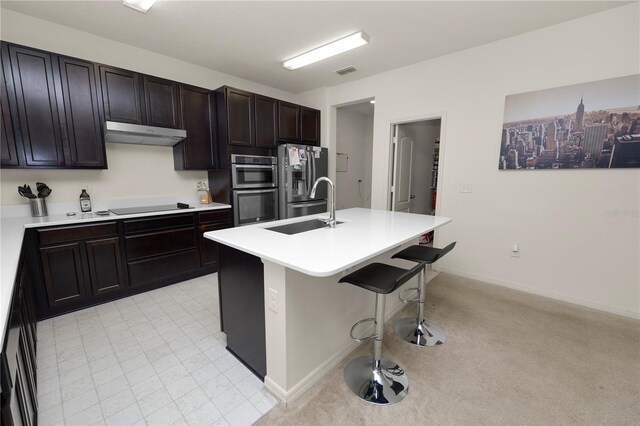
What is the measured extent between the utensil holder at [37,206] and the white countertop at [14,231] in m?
0.08

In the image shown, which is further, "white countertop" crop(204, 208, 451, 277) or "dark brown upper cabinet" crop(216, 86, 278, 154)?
"dark brown upper cabinet" crop(216, 86, 278, 154)

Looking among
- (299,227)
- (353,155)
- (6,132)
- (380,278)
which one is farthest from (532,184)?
(6,132)

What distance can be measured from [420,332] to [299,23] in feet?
10.1

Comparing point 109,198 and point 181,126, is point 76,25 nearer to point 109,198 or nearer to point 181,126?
point 181,126

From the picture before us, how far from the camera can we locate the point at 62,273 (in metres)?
2.49

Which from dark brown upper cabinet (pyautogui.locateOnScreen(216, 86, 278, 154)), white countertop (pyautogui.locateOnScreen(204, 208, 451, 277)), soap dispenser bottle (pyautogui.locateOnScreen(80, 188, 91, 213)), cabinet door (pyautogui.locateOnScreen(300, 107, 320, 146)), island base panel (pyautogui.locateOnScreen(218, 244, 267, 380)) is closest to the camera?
white countertop (pyautogui.locateOnScreen(204, 208, 451, 277))

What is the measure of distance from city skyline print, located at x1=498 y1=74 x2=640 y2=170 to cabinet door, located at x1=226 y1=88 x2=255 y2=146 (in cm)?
313

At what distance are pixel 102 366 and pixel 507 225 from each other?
156 inches

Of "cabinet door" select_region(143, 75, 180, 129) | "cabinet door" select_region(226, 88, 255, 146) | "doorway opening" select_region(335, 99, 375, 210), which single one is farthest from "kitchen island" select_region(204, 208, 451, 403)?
"doorway opening" select_region(335, 99, 375, 210)

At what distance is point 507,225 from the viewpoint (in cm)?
310

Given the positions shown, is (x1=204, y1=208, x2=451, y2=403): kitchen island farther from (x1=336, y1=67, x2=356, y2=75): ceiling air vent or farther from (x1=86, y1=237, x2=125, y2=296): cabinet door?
(x1=336, y1=67, x2=356, y2=75): ceiling air vent

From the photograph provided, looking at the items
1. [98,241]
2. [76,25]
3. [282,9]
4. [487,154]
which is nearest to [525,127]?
[487,154]

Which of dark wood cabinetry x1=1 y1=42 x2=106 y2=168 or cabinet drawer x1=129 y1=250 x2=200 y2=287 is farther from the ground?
dark wood cabinetry x1=1 y1=42 x2=106 y2=168

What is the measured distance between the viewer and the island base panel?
1668 mm
